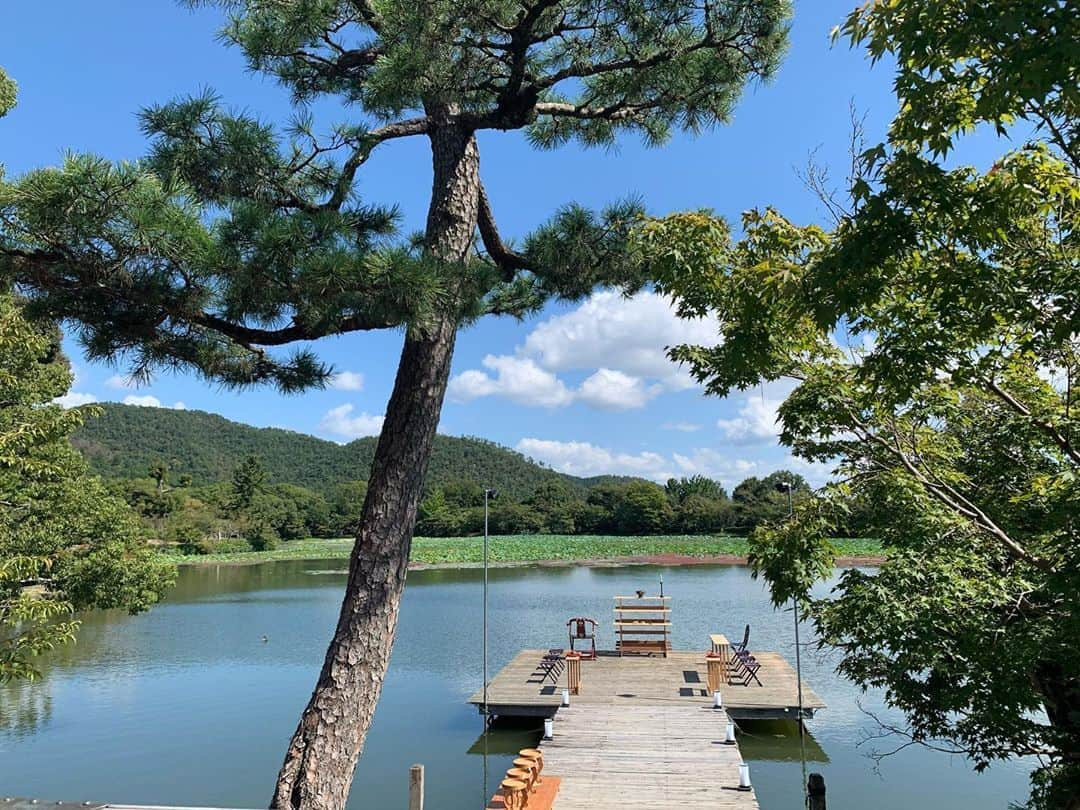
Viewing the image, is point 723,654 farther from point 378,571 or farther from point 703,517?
point 703,517

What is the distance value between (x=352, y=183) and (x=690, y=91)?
211 cm

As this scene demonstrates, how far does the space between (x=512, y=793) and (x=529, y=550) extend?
1584 inches

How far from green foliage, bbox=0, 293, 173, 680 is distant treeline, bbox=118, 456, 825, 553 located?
36512mm

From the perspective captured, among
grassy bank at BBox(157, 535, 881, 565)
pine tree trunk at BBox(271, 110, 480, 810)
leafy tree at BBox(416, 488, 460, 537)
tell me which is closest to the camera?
pine tree trunk at BBox(271, 110, 480, 810)

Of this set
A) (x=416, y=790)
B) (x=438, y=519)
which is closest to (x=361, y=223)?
(x=416, y=790)

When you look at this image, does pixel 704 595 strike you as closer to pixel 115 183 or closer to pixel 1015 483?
pixel 1015 483

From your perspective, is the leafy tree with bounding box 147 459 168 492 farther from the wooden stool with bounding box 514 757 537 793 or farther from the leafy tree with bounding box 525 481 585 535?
the wooden stool with bounding box 514 757 537 793

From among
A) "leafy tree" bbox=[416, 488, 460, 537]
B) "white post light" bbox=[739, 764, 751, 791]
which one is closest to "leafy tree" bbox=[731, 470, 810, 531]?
"leafy tree" bbox=[416, 488, 460, 537]

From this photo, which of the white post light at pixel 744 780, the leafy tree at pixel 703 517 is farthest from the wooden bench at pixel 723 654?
the leafy tree at pixel 703 517

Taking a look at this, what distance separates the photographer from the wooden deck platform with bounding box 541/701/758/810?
6031mm

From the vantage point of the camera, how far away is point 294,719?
35.5ft

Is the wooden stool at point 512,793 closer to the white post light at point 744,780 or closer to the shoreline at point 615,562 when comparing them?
the white post light at point 744,780

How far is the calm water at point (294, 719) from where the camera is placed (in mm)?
8008

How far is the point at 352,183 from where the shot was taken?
4.26m
